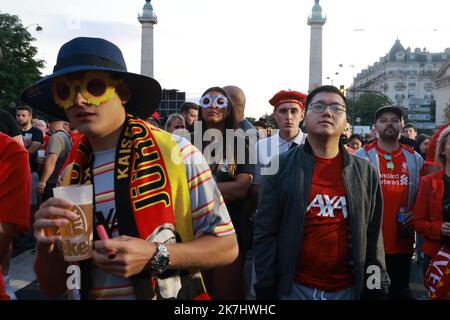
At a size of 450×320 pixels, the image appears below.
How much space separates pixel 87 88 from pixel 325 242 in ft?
5.13

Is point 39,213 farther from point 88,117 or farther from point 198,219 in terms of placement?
point 198,219

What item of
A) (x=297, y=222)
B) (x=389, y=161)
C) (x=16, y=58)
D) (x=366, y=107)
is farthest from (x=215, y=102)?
(x=366, y=107)

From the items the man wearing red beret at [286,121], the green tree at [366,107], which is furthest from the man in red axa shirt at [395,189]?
the green tree at [366,107]

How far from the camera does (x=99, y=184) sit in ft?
5.56

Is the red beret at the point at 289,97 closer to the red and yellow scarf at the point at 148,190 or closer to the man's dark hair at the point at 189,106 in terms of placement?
the man's dark hair at the point at 189,106

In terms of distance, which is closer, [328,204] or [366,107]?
[328,204]

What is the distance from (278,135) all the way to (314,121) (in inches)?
70.5

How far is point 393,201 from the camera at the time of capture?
4.09m

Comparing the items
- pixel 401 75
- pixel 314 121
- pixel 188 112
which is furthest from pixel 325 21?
pixel 401 75

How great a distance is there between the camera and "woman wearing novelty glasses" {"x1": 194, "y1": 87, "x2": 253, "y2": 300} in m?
3.10

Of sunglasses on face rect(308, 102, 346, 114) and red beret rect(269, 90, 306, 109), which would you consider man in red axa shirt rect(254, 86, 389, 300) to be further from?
red beret rect(269, 90, 306, 109)

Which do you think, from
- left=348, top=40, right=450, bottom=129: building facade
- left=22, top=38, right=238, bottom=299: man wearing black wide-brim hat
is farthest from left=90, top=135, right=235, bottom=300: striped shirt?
left=348, top=40, right=450, bottom=129: building facade

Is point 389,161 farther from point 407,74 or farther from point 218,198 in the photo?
point 407,74

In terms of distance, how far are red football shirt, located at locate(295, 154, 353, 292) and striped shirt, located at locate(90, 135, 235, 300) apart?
0.95 m
